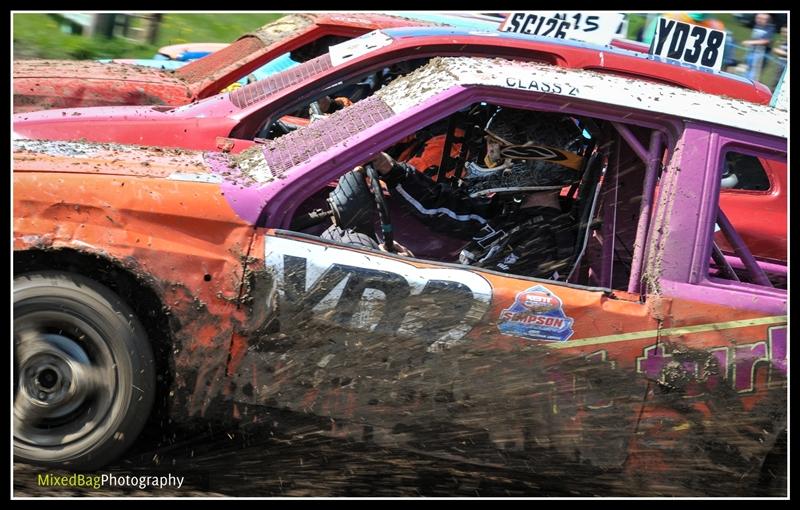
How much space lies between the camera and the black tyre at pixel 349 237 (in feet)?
12.6

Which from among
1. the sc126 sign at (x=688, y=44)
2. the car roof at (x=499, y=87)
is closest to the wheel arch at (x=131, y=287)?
the car roof at (x=499, y=87)

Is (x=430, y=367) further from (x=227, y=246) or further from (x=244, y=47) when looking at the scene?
(x=244, y=47)

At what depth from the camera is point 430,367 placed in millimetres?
3580

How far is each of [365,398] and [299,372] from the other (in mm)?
262

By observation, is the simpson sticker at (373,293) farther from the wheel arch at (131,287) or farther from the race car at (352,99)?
the race car at (352,99)

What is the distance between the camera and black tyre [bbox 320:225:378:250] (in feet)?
12.6

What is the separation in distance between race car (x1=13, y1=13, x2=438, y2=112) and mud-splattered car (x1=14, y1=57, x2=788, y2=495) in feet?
8.55

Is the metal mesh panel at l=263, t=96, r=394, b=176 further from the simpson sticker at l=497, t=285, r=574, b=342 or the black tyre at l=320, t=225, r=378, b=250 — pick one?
the simpson sticker at l=497, t=285, r=574, b=342

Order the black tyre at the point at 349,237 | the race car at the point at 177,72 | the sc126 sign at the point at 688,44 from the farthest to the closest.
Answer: the sc126 sign at the point at 688,44 → the race car at the point at 177,72 → the black tyre at the point at 349,237

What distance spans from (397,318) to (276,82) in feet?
9.25

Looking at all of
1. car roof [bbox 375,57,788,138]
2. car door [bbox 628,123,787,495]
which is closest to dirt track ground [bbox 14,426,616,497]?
car door [bbox 628,123,787,495]

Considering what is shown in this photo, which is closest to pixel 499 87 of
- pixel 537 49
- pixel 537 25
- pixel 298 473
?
pixel 298 473

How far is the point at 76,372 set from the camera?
3.46 metres

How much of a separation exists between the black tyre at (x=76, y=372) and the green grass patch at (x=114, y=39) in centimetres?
728
